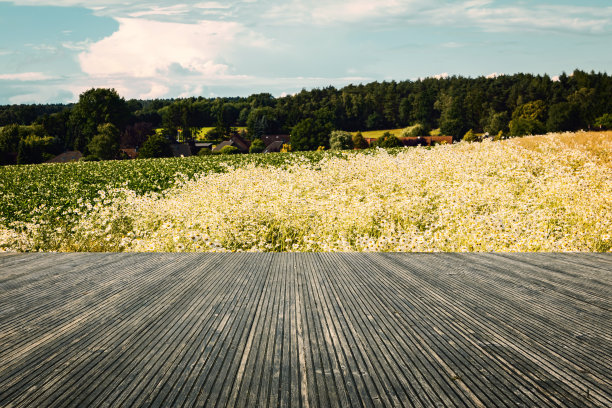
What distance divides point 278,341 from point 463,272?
2104mm

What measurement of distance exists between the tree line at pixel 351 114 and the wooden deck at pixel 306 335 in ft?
154

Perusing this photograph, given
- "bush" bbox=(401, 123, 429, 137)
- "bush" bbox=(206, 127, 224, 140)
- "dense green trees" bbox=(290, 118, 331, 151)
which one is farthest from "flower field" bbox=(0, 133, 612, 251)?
"bush" bbox=(206, 127, 224, 140)

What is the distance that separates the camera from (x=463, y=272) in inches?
139

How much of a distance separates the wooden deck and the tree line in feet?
154

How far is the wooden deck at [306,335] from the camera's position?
1622mm

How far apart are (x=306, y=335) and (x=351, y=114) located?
3200 inches

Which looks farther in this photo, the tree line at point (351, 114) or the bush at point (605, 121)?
the tree line at point (351, 114)

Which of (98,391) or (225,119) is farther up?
(225,119)

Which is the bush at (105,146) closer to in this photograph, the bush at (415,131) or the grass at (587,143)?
the bush at (415,131)

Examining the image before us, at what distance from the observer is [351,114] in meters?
80.8

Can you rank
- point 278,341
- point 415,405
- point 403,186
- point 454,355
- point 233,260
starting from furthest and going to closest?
point 403,186 → point 233,260 → point 278,341 → point 454,355 → point 415,405

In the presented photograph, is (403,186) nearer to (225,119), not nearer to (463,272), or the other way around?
(463,272)

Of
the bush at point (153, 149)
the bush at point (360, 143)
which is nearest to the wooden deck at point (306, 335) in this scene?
the bush at point (153, 149)

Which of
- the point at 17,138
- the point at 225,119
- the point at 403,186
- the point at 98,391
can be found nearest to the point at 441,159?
the point at 403,186
